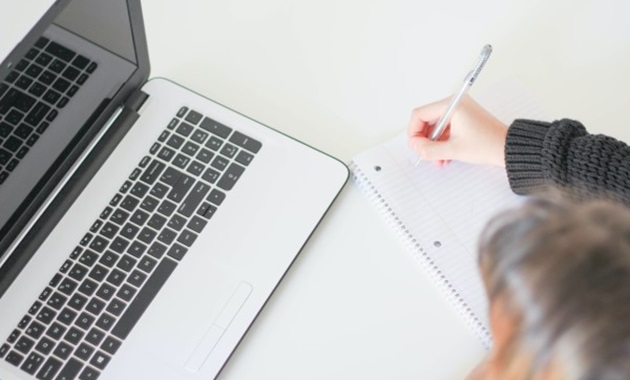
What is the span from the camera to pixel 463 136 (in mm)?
794

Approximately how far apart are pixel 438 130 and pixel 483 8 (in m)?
0.21

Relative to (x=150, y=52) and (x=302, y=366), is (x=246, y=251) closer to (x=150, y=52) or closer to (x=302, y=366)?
(x=302, y=366)

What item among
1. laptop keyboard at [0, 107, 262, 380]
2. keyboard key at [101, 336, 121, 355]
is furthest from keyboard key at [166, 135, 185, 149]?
keyboard key at [101, 336, 121, 355]

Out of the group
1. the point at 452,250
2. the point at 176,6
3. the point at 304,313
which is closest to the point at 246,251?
the point at 304,313

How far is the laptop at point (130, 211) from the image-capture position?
0.69 metres

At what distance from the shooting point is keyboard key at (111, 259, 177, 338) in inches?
27.7

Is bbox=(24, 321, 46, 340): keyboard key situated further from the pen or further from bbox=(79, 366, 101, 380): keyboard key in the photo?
the pen

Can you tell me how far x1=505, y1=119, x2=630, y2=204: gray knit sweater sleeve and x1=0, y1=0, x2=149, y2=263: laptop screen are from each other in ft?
1.33

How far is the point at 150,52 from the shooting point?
2.85 ft

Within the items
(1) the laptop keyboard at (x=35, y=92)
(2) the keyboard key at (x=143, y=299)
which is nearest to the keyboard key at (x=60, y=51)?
(1) the laptop keyboard at (x=35, y=92)

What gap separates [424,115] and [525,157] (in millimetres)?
114

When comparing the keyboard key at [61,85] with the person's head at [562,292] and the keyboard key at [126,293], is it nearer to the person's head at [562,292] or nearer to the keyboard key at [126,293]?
the keyboard key at [126,293]

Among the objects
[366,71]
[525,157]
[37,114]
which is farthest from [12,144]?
[525,157]

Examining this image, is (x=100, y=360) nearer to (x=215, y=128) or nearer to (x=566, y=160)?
(x=215, y=128)
